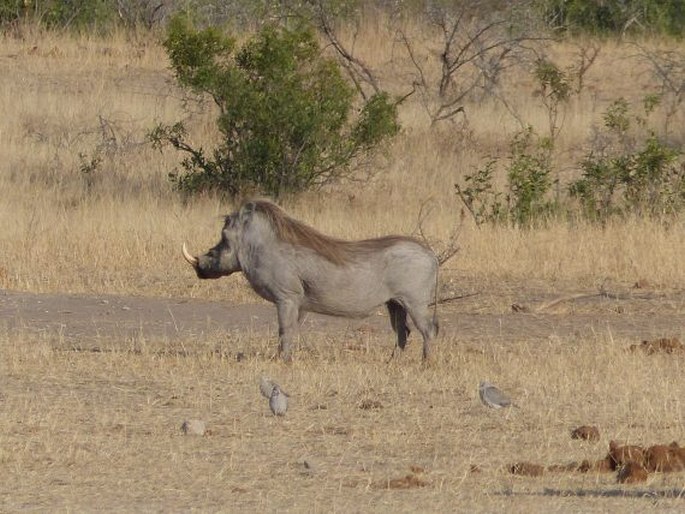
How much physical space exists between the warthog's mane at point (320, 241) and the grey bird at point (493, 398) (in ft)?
4.91

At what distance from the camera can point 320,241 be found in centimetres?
977

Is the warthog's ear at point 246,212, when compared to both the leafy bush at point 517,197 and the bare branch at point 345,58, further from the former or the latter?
the bare branch at point 345,58

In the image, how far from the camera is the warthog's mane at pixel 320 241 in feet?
31.8

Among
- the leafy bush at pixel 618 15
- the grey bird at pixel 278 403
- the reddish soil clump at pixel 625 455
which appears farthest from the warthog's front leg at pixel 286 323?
the leafy bush at pixel 618 15

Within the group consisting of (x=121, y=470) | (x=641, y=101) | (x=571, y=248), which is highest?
(x=641, y=101)

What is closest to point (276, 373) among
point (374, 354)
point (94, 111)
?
point (374, 354)

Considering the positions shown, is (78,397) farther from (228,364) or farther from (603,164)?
(603,164)

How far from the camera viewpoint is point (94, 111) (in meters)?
20.7

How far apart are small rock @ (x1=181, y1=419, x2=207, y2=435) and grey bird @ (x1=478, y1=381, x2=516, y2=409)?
1.47 m

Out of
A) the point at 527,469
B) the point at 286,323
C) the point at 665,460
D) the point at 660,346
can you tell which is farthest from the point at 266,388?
the point at 660,346

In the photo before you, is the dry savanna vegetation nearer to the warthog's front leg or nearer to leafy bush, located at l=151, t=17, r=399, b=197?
the warthog's front leg

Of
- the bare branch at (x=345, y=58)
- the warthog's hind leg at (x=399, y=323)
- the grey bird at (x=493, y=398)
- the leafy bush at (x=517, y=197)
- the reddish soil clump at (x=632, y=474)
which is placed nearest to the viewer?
the reddish soil clump at (x=632, y=474)

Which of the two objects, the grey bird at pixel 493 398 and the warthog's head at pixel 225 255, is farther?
the warthog's head at pixel 225 255

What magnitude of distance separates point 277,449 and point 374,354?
9.11 feet
